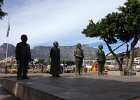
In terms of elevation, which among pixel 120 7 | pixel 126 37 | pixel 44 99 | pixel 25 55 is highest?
pixel 120 7

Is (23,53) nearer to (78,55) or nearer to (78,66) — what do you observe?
(78,55)

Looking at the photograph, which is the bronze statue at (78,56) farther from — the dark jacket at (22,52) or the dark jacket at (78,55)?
the dark jacket at (22,52)

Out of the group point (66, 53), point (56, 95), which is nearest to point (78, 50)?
point (56, 95)

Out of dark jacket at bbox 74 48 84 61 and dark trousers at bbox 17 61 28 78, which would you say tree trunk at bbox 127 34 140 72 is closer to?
dark jacket at bbox 74 48 84 61

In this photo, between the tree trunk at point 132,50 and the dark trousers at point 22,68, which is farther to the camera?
the tree trunk at point 132,50

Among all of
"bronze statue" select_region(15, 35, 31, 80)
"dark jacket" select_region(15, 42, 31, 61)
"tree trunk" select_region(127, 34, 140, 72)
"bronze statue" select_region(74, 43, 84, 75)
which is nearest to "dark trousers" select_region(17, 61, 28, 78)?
"bronze statue" select_region(15, 35, 31, 80)

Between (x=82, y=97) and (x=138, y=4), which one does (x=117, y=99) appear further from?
(x=138, y=4)

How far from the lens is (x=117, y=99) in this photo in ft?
22.5

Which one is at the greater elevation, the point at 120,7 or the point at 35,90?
the point at 120,7

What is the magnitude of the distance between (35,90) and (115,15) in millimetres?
21670

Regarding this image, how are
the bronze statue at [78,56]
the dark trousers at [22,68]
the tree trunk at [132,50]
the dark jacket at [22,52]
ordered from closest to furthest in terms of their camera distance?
the dark jacket at [22,52] < the dark trousers at [22,68] < the bronze statue at [78,56] < the tree trunk at [132,50]

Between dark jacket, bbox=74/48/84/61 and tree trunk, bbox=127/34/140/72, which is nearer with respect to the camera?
dark jacket, bbox=74/48/84/61

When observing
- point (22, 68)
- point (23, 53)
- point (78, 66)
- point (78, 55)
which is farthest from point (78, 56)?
point (23, 53)

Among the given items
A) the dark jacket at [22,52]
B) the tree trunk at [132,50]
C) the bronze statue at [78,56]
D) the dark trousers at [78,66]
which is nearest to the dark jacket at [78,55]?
the bronze statue at [78,56]
